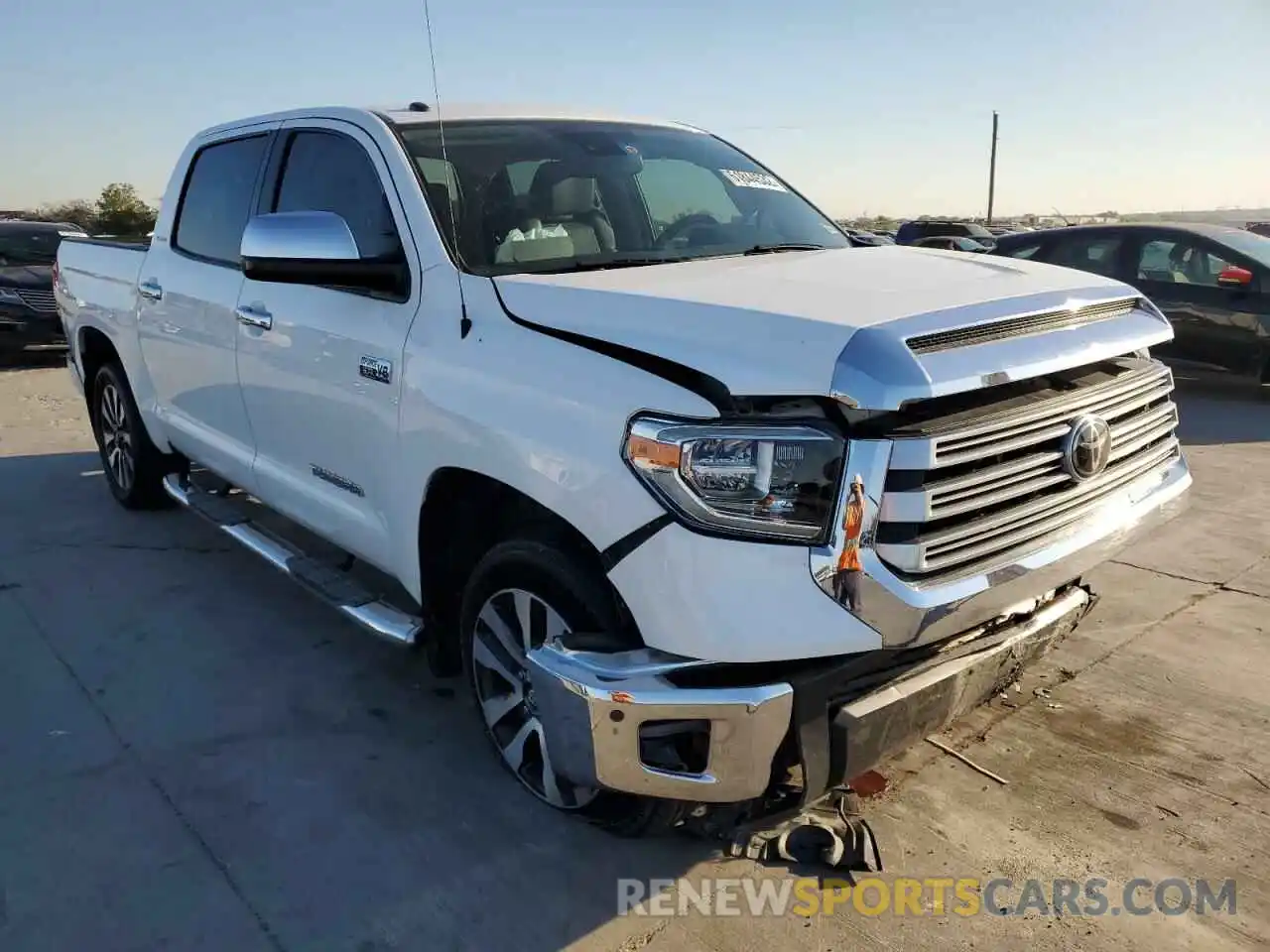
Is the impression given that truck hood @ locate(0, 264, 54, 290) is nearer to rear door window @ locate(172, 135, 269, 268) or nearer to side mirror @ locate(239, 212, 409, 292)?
rear door window @ locate(172, 135, 269, 268)

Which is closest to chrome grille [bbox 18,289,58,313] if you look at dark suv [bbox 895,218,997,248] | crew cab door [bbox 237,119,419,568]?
crew cab door [bbox 237,119,419,568]

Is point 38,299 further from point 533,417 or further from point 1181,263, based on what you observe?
point 1181,263

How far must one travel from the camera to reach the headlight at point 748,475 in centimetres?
218

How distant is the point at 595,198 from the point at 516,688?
1.71m

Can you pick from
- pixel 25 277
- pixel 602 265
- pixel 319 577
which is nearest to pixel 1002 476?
pixel 602 265

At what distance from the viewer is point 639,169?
3834 millimetres

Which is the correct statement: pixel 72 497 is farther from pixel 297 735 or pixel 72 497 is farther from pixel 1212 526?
pixel 1212 526

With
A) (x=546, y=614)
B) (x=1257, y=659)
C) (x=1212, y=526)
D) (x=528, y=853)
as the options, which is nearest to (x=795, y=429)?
(x=546, y=614)

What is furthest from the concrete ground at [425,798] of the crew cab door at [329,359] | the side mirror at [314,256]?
the side mirror at [314,256]

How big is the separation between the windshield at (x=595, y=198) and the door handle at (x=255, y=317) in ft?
2.99

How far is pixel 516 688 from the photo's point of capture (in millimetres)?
3000

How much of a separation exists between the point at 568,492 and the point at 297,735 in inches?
64.4

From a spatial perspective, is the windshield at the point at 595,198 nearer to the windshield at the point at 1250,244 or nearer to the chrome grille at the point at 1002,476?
the chrome grille at the point at 1002,476

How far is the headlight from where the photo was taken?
2.18 m
